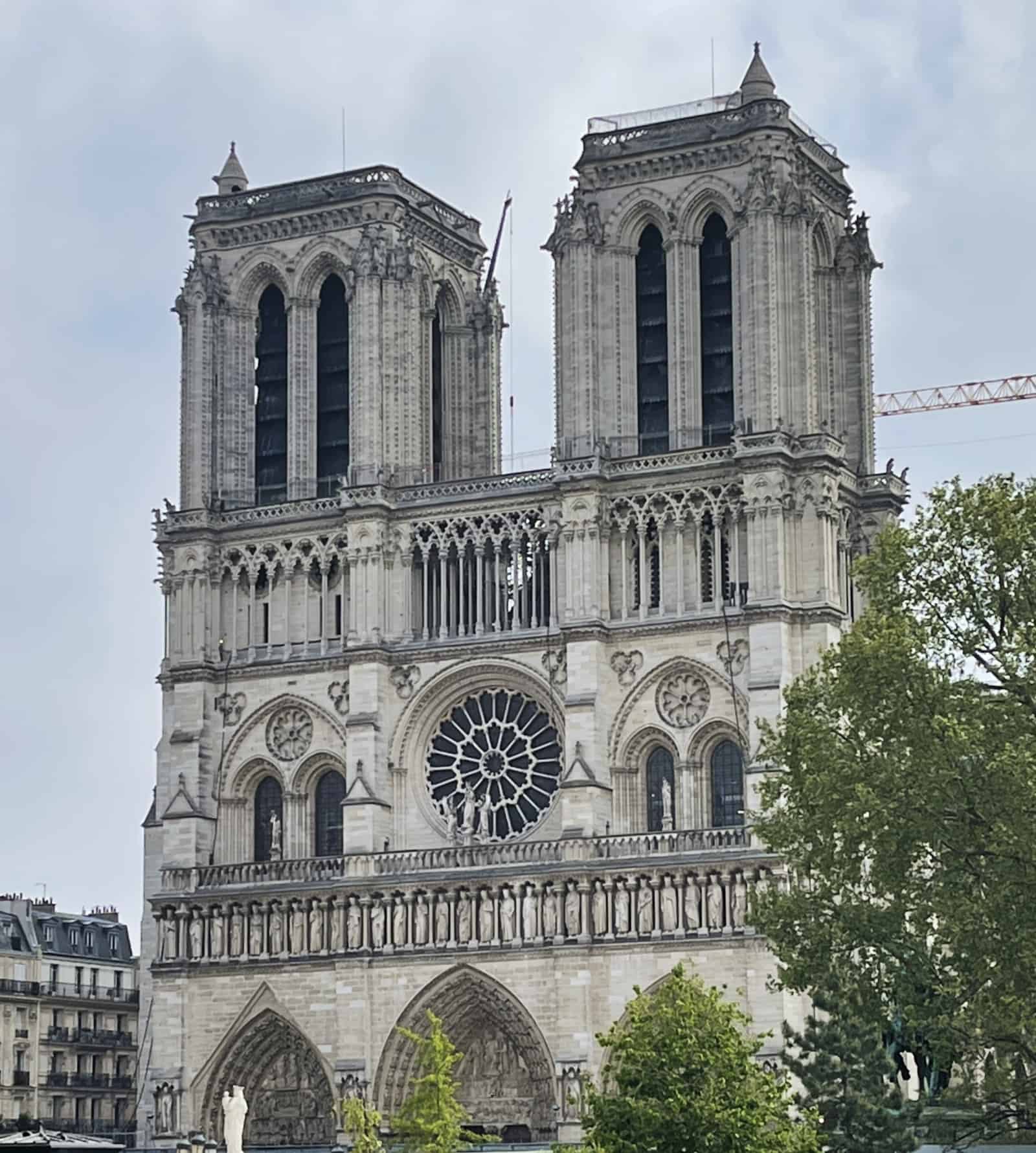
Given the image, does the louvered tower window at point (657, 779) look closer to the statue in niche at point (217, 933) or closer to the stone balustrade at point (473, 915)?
the stone balustrade at point (473, 915)

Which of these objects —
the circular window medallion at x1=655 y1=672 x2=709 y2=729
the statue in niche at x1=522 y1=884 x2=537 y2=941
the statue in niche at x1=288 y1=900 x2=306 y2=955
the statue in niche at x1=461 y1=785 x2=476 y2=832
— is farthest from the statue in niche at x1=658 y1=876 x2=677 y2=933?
the statue in niche at x1=288 y1=900 x2=306 y2=955

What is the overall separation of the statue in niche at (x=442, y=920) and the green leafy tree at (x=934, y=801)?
22153 mm

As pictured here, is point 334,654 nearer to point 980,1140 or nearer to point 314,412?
point 314,412

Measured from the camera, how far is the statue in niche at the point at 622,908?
67.0 m

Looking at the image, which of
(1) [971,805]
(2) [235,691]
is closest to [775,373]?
(2) [235,691]

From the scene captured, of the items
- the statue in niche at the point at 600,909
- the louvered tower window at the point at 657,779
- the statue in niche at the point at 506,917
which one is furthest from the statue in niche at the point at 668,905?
the statue in niche at the point at 506,917

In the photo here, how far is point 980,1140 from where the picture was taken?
44.6 meters

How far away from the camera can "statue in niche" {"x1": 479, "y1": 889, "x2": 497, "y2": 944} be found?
68438 millimetres

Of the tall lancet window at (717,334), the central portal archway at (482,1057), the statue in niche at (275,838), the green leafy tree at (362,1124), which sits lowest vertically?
the green leafy tree at (362,1124)

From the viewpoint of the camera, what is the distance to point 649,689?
226 feet

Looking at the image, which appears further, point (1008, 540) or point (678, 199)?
point (678, 199)

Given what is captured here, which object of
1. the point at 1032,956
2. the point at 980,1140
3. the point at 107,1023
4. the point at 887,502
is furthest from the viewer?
the point at 107,1023

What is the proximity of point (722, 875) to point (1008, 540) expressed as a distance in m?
23.3

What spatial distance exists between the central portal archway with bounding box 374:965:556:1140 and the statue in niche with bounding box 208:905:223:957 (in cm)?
546
